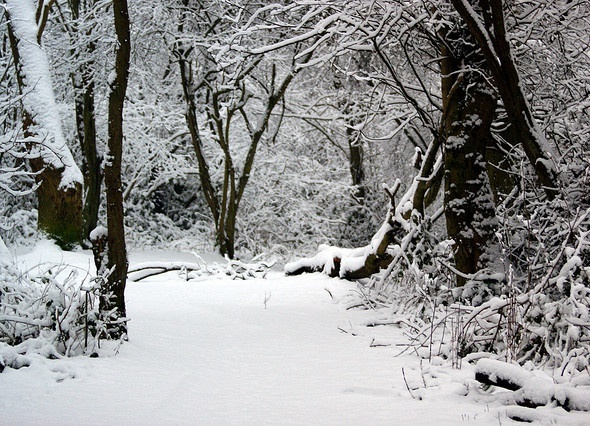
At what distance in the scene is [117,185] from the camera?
17.7ft

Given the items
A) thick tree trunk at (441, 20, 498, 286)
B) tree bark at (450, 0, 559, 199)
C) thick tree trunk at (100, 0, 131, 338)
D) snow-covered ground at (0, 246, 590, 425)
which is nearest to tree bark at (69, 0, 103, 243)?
snow-covered ground at (0, 246, 590, 425)

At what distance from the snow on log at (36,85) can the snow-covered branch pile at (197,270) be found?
1.90 metres

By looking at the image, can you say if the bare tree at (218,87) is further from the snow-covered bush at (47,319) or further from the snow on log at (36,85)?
the snow-covered bush at (47,319)

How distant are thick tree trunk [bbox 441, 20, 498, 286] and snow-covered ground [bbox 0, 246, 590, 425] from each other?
47.8 inches

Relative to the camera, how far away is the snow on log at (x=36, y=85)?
969 centimetres

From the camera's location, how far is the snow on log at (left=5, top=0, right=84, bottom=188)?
31.8 feet

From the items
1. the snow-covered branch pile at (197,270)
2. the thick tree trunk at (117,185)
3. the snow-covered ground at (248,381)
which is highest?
the thick tree trunk at (117,185)

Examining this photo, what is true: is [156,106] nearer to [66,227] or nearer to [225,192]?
[225,192]

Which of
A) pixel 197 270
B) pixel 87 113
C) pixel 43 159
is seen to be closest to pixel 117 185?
pixel 43 159

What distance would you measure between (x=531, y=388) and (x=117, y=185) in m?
3.78

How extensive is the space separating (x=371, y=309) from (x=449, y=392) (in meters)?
3.84

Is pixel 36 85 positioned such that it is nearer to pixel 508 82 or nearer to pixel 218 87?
pixel 218 87

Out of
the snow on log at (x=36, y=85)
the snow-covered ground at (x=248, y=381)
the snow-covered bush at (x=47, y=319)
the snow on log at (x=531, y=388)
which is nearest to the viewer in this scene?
the snow on log at (x=531, y=388)

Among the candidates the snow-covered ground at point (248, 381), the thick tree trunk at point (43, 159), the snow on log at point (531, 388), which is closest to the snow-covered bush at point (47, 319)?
the snow-covered ground at point (248, 381)
